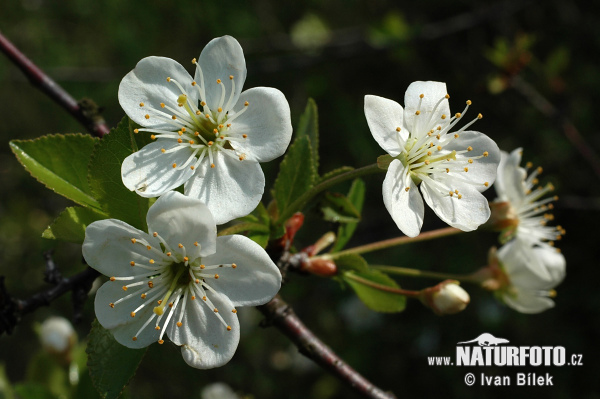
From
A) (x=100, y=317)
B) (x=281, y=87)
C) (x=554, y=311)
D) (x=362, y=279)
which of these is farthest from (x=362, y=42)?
(x=100, y=317)

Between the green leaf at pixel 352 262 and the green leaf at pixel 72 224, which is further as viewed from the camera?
the green leaf at pixel 352 262

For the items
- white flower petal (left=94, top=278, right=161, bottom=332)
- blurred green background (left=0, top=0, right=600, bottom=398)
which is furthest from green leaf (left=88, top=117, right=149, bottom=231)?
blurred green background (left=0, top=0, right=600, bottom=398)

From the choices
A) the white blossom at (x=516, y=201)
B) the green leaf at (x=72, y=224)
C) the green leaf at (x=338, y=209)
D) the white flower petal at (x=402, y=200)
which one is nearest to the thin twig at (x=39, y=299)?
the green leaf at (x=72, y=224)

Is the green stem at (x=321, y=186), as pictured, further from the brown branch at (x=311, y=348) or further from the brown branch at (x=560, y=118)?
the brown branch at (x=560, y=118)

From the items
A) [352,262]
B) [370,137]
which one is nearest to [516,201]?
[352,262]

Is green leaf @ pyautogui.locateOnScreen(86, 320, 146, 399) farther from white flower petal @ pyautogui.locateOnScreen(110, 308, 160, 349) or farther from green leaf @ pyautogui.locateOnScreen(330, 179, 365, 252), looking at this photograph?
green leaf @ pyautogui.locateOnScreen(330, 179, 365, 252)

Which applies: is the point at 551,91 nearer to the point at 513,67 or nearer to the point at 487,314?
the point at 513,67

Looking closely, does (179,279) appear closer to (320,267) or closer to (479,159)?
(320,267)

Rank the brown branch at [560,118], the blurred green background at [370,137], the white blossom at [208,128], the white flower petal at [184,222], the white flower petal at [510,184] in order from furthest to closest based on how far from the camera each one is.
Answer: the blurred green background at [370,137] → the brown branch at [560,118] → the white flower petal at [510,184] → the white blossom at [208,128] → the white flower petal at [184,222]
